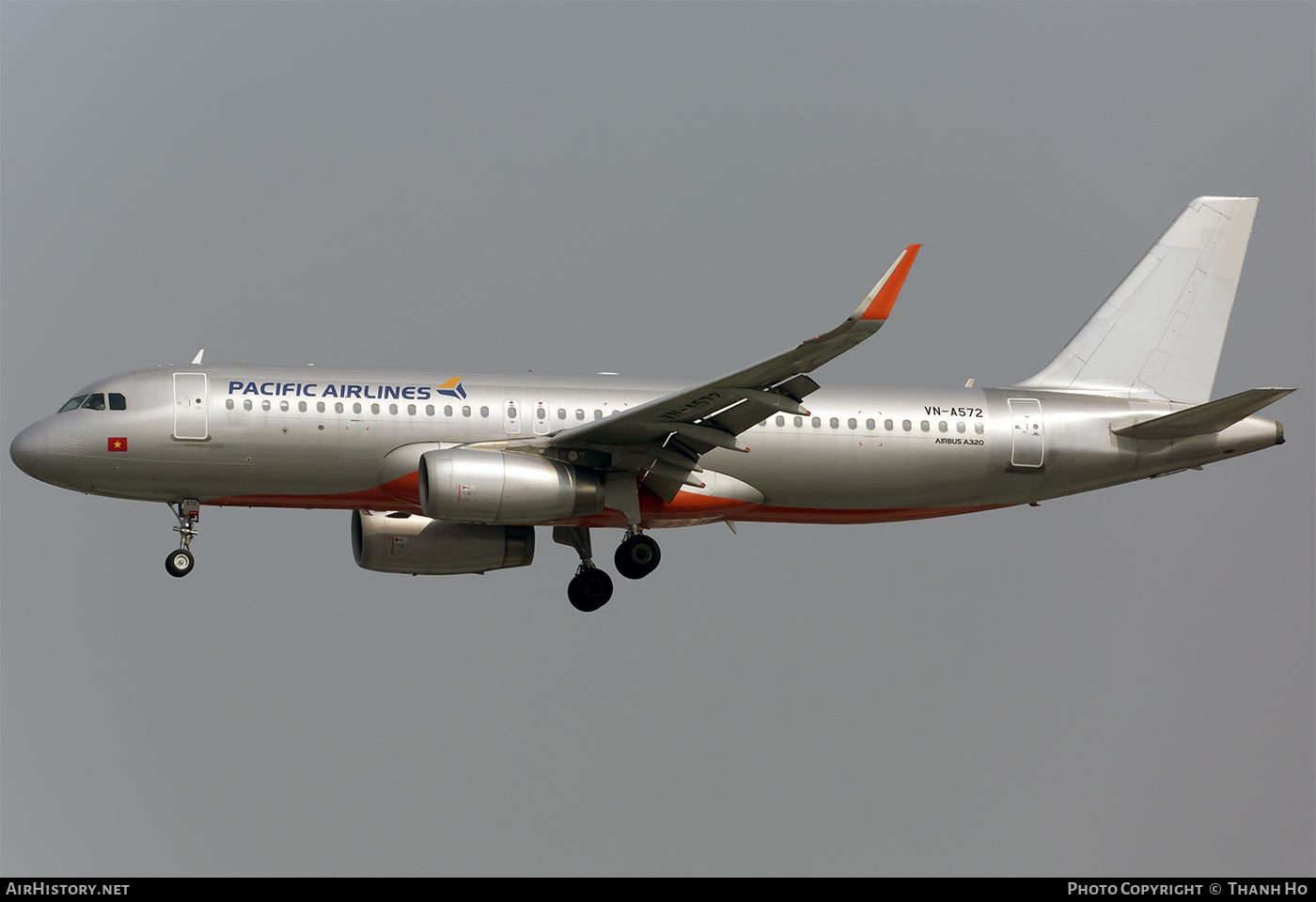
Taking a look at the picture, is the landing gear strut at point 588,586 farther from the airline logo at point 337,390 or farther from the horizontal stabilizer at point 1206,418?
the horizontal stabilizer at point 1206,418

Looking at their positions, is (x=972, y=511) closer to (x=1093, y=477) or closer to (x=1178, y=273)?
(x=1093, y=477)

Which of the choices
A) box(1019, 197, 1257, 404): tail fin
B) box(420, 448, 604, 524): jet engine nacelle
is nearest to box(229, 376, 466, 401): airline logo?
box(420, 448, 604, 524): jet engine nacelle

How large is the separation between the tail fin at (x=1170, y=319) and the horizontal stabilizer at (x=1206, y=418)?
7.04 feet

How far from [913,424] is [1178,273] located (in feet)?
28.1

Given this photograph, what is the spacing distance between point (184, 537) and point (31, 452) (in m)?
3.25

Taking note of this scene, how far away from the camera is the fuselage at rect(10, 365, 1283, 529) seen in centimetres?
2967

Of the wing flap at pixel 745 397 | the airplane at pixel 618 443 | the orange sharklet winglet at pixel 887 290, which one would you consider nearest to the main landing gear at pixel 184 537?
the airplane at pixel 618 443

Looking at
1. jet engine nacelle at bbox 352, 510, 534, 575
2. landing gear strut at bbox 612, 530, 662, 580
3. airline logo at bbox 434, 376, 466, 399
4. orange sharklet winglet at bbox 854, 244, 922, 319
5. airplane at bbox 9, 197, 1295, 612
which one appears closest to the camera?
orange sharklet winglet at bbox 854, 244, 922, 319

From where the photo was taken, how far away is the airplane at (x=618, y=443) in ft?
96.7

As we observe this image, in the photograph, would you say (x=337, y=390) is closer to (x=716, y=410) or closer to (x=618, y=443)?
(x=618, y=443)

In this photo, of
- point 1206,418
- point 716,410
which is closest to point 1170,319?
point 1206,418

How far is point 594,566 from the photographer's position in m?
33.5

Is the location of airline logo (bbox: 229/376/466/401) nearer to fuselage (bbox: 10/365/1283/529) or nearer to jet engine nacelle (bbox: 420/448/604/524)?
fuselage (bbox: 10/365/1283/529)

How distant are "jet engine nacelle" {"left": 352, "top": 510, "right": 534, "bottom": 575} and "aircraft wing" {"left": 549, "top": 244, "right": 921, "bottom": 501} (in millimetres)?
4249
